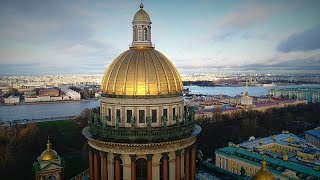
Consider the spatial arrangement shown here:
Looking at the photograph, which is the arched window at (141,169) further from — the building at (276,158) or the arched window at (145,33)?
the building at (276,158)

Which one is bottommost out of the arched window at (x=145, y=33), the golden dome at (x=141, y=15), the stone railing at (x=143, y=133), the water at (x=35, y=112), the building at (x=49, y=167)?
the water at (x=35, y=112)

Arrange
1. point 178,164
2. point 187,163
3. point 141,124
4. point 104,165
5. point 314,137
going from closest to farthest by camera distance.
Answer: point 141,124
point 104,165
point 178,164
point 187,163
point 314,137

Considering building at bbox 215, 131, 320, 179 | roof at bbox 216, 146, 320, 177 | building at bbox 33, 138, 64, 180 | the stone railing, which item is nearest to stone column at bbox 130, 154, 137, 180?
the stone railing

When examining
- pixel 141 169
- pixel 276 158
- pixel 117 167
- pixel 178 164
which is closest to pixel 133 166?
pixel 141 169

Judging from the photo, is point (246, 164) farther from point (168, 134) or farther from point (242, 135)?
point (168, 134)

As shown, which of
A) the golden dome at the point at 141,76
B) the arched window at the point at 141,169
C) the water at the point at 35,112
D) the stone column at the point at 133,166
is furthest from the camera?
the water at the point at 35,112

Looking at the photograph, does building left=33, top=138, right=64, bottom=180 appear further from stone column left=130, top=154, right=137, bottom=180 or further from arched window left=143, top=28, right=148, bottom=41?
arched window left=143, top=28, right=148, bottom=41

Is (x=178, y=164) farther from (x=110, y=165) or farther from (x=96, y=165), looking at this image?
(x=96, y=165)

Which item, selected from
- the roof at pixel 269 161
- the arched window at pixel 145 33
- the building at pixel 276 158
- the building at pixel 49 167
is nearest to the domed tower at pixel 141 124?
the arched window at pixel 145 33
